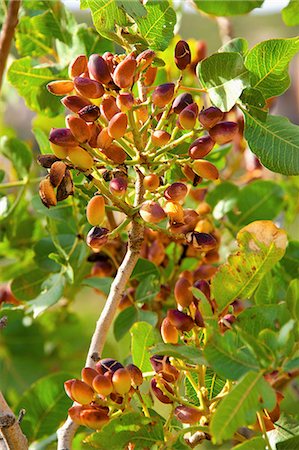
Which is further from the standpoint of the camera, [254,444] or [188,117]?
[188,117]

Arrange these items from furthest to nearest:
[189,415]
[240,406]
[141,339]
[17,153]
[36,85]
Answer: [17,153], [36,85], [141,339], [189,415], [240,406]

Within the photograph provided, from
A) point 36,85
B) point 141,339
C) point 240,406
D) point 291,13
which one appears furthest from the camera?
point 36,85

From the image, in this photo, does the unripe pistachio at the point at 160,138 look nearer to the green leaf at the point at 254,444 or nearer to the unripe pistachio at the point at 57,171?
the unripe pistachio at the point at 57,171

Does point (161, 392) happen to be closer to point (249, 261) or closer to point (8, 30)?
point (249, 261)

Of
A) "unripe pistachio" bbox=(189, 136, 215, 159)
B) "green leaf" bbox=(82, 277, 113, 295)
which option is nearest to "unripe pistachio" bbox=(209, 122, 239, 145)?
"unripe pistachio" bbox=(189, 136, 215, 159)

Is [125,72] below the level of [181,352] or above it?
above

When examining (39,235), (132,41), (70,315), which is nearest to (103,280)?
(39,235)

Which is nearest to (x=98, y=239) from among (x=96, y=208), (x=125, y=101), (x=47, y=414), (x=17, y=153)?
(x=96, y=208)
